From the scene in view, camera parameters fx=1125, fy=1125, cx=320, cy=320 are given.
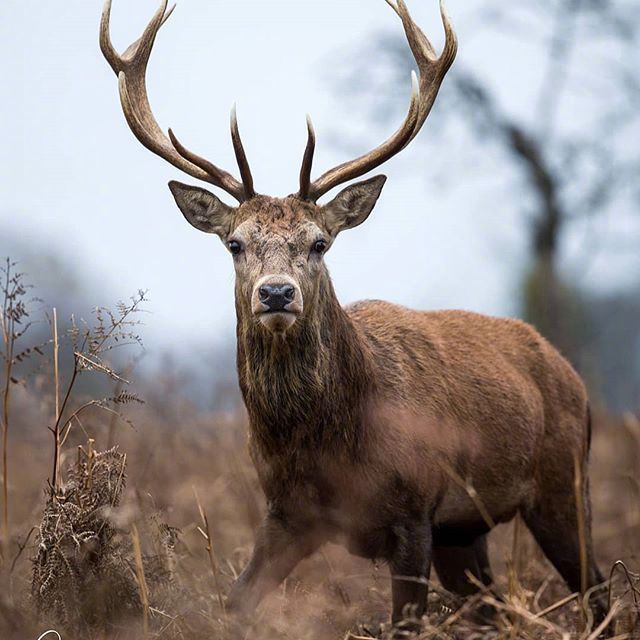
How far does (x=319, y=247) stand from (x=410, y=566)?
1.66m

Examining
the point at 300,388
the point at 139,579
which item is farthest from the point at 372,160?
the point at 139,579

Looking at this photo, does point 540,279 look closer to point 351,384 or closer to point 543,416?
point 543,416

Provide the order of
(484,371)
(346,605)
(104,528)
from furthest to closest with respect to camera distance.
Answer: (484,371), (346,605), (104,528)

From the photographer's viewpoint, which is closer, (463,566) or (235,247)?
(235,247)

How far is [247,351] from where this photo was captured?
18.5ft

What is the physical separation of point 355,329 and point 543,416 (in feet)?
5.17

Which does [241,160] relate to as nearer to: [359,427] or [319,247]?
[319,247]

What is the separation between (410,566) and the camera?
545cm

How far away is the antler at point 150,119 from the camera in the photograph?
234 inches

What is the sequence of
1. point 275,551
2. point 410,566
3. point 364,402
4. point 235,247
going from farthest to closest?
point 235,247 < point 364,402 < point 275,551 < point 410,566

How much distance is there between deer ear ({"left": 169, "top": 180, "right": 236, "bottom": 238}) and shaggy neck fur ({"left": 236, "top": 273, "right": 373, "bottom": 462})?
0.70 meters

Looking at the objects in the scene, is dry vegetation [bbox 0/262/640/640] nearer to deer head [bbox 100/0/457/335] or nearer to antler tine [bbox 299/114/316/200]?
deer head [bbox 100/0/457/335]

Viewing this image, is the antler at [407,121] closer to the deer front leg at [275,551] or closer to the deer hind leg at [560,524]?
the deer front leg at [275,551]

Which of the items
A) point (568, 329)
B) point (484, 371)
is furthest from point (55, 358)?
point (568, 329)
